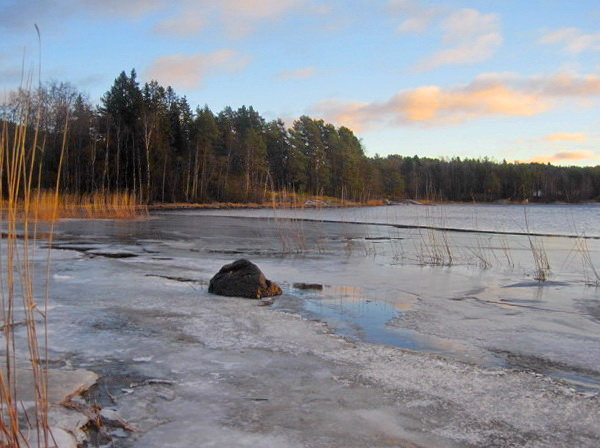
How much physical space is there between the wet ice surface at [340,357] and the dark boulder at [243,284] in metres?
0.22

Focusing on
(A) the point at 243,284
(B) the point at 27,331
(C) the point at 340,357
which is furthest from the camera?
(A) the point at 243,284

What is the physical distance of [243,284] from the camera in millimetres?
6688

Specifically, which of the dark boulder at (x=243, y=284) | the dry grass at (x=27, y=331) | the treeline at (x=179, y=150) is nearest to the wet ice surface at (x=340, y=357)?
the dark boulder at (x=243, y=284)

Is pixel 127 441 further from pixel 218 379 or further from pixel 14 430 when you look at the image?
pixel 218 379

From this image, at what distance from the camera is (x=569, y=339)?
4867 mm

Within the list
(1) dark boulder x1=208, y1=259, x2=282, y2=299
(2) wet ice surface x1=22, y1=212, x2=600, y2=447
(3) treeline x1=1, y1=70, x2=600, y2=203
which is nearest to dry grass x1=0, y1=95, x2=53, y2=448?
(2) wet ice surface x1=22, y1=212, x2=600, y2=447

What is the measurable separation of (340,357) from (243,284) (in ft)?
9.12

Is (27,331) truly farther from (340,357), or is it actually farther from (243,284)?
(243,284)

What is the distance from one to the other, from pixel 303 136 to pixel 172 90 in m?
21.4

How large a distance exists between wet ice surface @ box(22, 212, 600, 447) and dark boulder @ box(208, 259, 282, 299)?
0.72 feet

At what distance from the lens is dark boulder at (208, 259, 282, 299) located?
664 centimetres

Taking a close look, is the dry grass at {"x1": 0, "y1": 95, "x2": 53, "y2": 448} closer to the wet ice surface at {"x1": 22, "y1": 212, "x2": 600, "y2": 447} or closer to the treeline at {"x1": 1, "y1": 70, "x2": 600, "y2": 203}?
the wet ice surface at {"x1": 22, "y1": 212, "x2": 600, "y2": 447}

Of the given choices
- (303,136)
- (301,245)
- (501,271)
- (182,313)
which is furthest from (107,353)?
(303,136)

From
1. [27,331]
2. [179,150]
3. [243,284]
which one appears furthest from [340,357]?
[179,150]
